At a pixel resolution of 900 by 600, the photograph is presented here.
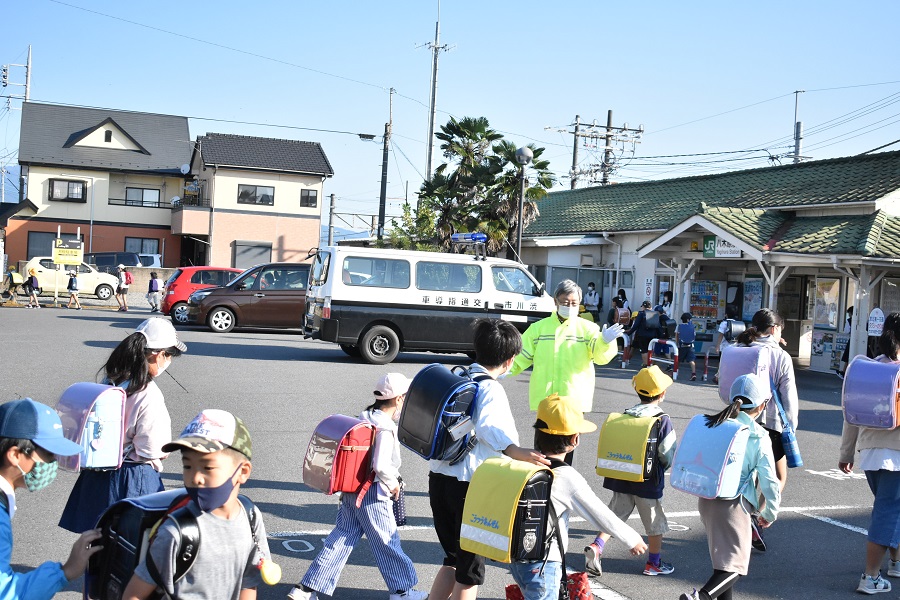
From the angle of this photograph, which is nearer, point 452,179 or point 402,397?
point 402,397

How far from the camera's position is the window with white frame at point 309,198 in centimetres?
4519

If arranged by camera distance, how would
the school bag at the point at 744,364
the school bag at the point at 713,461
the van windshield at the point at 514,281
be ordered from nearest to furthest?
1. the school bag at the point at 713,461
2. the school bag at the point at 744,364
3. the van windshield at the point at 514,281

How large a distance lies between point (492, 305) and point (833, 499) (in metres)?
9.66

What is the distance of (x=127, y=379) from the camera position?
168 inches

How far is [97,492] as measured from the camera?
4039 millimetres

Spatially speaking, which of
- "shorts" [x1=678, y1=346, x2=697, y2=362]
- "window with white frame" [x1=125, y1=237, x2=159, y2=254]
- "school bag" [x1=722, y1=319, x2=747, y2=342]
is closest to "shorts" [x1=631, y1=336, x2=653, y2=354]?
"shorts" [x1=678, y1=346, x2=697, y2=362]

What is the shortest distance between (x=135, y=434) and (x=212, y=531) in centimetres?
157

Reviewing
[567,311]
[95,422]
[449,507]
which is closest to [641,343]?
[567,311]

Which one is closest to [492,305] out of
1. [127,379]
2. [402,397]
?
[402,397]

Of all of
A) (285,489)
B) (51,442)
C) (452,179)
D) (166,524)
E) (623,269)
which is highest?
(452,179)

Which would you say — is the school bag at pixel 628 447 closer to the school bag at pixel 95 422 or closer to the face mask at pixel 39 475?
the school bag at pixel 95 422

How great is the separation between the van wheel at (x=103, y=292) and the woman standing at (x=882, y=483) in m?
32.5

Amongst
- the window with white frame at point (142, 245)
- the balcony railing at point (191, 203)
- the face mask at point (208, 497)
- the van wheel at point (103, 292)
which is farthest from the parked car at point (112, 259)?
the face mask at point (208, 497)

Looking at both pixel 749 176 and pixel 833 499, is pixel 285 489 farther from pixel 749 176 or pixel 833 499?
pixel 749 176
